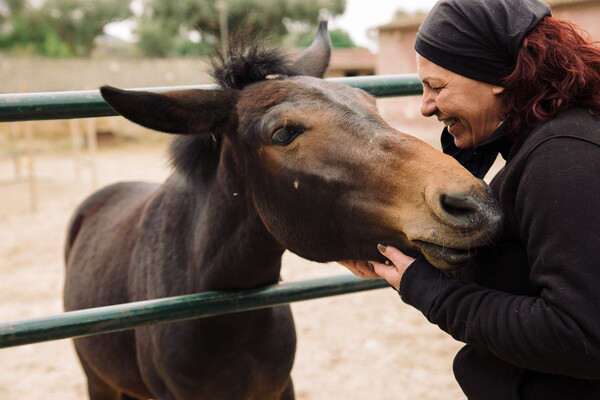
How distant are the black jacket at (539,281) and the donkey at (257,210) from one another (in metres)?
0.08

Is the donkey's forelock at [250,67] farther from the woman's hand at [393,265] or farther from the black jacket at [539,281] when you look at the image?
the black jacket at [539,281]

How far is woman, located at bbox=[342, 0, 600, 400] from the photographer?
3.50 feet

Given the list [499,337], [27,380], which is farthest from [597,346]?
[27,380]

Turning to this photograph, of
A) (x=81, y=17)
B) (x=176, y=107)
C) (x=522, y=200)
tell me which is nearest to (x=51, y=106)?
(x=176, y=107)

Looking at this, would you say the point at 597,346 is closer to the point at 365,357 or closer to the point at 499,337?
the point at 499,337

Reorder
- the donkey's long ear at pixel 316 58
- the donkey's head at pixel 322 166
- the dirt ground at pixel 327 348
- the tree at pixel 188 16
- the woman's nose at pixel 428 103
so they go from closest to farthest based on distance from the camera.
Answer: the donkey's head at pixel 322 166
the woman's nose at pixel 428 103
the donkey's long ear at pixel 316 58
the dirt ground at pixel 327 348
the tree at pixel 188 16

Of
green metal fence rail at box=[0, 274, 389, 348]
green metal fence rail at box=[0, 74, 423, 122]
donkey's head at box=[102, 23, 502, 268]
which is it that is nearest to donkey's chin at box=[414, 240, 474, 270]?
donkey's head at box=[102, 23, 502, 268]

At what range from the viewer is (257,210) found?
188cm

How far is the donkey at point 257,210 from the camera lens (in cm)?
141

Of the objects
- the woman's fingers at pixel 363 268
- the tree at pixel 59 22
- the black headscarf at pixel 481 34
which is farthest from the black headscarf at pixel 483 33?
the tree at pixel 59 22

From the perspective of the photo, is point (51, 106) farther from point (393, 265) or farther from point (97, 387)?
point (97, 387)

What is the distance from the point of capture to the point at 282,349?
2258 millimetres

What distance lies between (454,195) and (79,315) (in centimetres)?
117

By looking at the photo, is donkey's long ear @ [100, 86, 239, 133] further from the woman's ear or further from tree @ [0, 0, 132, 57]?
tree @ [0, 0, 132, 57]
